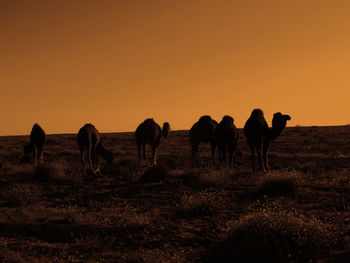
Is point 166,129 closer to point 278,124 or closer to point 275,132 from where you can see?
point 275,132

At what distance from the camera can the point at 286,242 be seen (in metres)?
6.23

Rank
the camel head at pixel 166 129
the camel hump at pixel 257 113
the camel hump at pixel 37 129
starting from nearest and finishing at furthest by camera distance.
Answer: the camel hump at pixel 257 113, the camel hump at pixel 37 129, the camel head at pixel 166 129

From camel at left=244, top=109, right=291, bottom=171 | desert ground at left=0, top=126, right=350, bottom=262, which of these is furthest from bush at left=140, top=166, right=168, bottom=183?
camel at left=244, top=109, right=291, bottom=171

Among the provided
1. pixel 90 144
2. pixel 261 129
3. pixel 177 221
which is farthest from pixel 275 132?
pixel 90 144

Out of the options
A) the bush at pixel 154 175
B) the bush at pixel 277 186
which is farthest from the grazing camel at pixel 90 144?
the bush at pixel 277 186

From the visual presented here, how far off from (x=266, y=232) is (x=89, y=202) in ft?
21.5

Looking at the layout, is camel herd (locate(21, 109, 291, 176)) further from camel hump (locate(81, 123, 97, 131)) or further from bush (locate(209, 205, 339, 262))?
bush (locate(209, 205, 339, 262))

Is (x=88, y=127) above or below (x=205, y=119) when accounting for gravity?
below

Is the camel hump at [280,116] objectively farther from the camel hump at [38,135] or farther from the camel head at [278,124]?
the camel hump at [38,135]

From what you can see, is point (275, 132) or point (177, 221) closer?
point (177, 221)

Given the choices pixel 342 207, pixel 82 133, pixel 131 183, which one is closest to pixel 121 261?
pixel 342 207

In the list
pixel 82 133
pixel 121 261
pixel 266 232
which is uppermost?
pixel 82 133

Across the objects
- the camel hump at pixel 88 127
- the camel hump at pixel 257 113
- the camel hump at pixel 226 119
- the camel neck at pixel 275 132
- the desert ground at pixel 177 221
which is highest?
the camel hump at pixel 257 113

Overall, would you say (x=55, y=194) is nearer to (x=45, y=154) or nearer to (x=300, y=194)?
(x=300, y=194)
